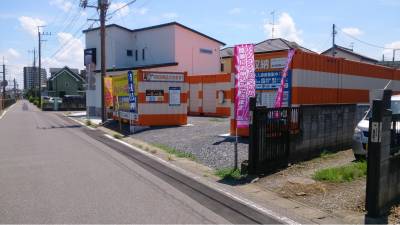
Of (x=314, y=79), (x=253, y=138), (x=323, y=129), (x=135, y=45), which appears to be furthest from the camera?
(x=135, y=45)

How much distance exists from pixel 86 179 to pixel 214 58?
32507mm

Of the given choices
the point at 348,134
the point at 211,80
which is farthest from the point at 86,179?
the point at 211,80

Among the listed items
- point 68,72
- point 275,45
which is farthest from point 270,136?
point 68,72

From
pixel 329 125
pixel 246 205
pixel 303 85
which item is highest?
pixel 303 85

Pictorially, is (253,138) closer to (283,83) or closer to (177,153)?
(177,153)

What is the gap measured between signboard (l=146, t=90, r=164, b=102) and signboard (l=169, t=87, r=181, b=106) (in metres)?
0.51

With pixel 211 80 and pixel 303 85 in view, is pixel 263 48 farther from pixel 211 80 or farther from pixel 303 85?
pixel 303 85

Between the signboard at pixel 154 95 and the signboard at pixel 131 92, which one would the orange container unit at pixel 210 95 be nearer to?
the signboard at pixel 154 95

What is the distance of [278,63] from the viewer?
48.2ft

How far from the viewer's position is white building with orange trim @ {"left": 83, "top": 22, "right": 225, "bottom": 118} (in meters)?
36.7

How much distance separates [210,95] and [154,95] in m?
11.3

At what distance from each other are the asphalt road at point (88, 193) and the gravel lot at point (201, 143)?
2.20 m

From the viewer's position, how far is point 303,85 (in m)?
14.3

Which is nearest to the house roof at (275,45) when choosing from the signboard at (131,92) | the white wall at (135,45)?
the white wall at (135,45)
